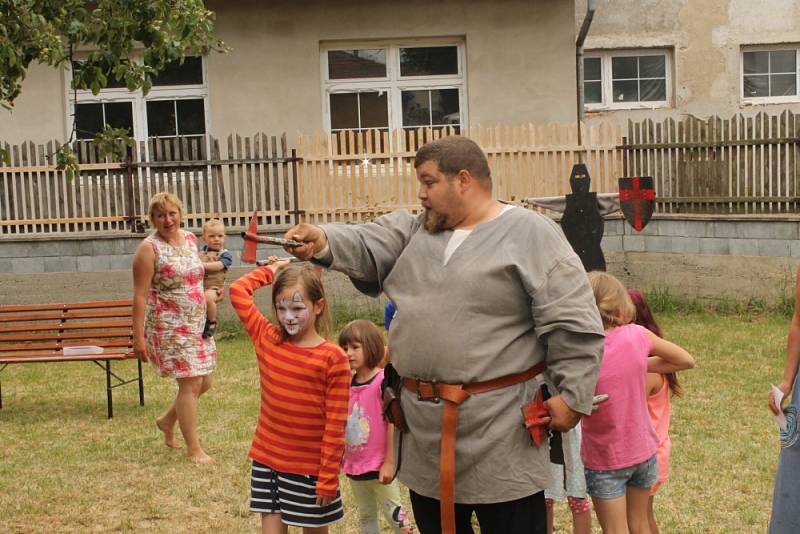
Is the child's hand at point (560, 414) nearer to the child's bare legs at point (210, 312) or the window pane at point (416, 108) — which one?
the child's bare legs at point (210, 312)

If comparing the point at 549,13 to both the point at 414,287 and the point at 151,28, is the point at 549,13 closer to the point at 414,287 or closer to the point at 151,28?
the point at 151,28

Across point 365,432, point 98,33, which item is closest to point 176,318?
point 98,33

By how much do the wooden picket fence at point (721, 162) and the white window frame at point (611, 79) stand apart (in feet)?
11.0

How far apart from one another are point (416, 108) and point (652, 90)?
13.7 ft

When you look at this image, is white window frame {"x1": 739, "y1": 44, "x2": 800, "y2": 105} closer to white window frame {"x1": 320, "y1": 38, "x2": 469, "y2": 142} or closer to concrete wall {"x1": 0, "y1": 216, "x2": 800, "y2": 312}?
concrete wall {"x1": 0, "y1": 216, "x2": 800, "y2": 312}

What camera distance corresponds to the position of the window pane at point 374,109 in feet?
50.5

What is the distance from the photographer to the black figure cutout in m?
9.73

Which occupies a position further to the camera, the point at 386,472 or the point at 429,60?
the point at 429,60

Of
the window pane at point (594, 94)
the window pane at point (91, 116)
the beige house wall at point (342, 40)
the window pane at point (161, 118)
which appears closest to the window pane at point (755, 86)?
the window pane at point (594, 94)

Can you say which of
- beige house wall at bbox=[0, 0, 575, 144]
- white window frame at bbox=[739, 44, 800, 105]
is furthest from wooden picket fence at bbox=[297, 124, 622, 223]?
white window frame at bbox=[739, 44, 800, 105]

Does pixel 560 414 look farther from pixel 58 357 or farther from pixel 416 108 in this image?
pixel 416 108

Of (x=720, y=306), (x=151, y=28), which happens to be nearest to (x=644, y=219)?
(x=720, y=306)

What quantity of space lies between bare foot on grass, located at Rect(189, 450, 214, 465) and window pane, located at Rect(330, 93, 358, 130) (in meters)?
8.84

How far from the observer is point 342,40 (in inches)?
598
